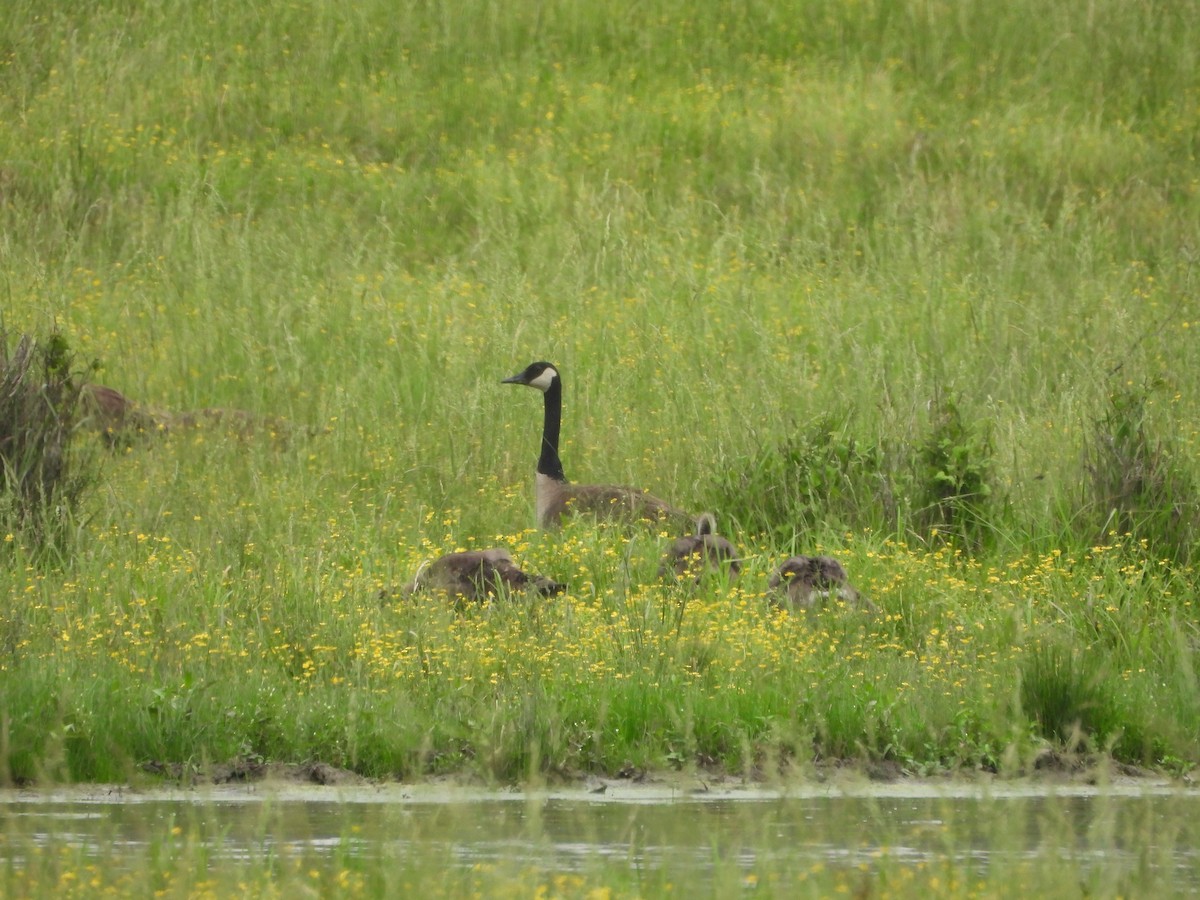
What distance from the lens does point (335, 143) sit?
21391mm

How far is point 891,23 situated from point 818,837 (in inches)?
803

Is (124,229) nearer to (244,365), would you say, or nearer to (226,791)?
(244,365)

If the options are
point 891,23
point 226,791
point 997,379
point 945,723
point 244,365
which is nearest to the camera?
point 226,791

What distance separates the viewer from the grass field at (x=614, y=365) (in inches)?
286

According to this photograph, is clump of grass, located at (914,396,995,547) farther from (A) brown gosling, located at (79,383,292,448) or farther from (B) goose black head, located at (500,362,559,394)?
(A) brown gosling, located at (79,383,292,448)

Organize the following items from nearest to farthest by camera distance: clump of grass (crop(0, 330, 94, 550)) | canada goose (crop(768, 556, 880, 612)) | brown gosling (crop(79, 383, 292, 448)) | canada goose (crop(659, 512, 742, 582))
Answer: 1. canada goose (crop(768, 556, 880, 612))
2. canada goose (crop(659, 512, 742, 582))
3. clump of grass (crop(0, 330, 94, 550))
4. brown gosling (crop(79, 383, 292, 448))

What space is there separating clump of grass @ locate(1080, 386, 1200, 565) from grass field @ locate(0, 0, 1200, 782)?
0.08 ft

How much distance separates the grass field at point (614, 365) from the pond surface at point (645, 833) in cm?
24

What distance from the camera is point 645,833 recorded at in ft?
18.9

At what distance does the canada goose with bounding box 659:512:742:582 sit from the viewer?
9.09 metres

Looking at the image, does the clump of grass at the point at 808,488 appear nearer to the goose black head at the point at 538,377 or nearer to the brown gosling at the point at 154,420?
the goose black head at the point at 538,377

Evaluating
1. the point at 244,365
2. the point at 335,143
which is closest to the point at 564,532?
the point at 244,365

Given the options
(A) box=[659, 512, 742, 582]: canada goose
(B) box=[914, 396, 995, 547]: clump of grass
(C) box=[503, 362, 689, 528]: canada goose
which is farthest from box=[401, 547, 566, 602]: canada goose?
(B) box=[914, 396, 995, 547]: clump of grass

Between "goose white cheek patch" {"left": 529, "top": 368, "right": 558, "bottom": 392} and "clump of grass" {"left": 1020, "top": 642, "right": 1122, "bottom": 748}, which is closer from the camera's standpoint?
"clump of grass" {"left": 1020, "top": 642, "right": 1122, "bottom": 748}
